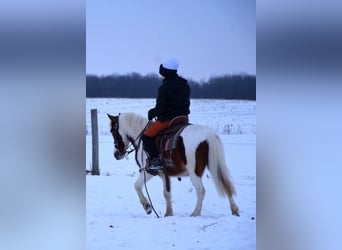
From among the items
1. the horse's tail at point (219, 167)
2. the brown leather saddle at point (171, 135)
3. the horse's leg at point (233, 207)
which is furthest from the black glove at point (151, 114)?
the horse's leg at point (233, 207)

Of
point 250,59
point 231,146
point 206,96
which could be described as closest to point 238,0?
point 250,59

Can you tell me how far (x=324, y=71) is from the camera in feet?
8.30

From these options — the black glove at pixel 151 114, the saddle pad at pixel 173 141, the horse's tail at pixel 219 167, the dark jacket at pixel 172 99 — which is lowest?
the horse's tail at pixel 219 167

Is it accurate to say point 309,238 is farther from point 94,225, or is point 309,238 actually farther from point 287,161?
point 94,225

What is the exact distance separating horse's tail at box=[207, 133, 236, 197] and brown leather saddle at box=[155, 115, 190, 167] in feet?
0.56

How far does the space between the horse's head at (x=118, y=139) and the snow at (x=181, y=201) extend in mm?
47

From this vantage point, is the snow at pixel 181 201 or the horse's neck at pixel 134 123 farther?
the horse's neck at pixel 134 123

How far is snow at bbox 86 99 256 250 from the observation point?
2.57 meters

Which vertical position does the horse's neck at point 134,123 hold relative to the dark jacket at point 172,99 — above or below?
below

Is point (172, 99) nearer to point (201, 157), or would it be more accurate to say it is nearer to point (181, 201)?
point (201, 157)

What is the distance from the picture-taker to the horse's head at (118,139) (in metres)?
2.69

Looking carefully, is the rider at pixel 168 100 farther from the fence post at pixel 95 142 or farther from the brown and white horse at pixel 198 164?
the fence post at pixel 95 142

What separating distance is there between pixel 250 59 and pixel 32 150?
132 centimetres

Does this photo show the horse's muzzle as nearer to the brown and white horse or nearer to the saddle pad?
the brown and white horse
